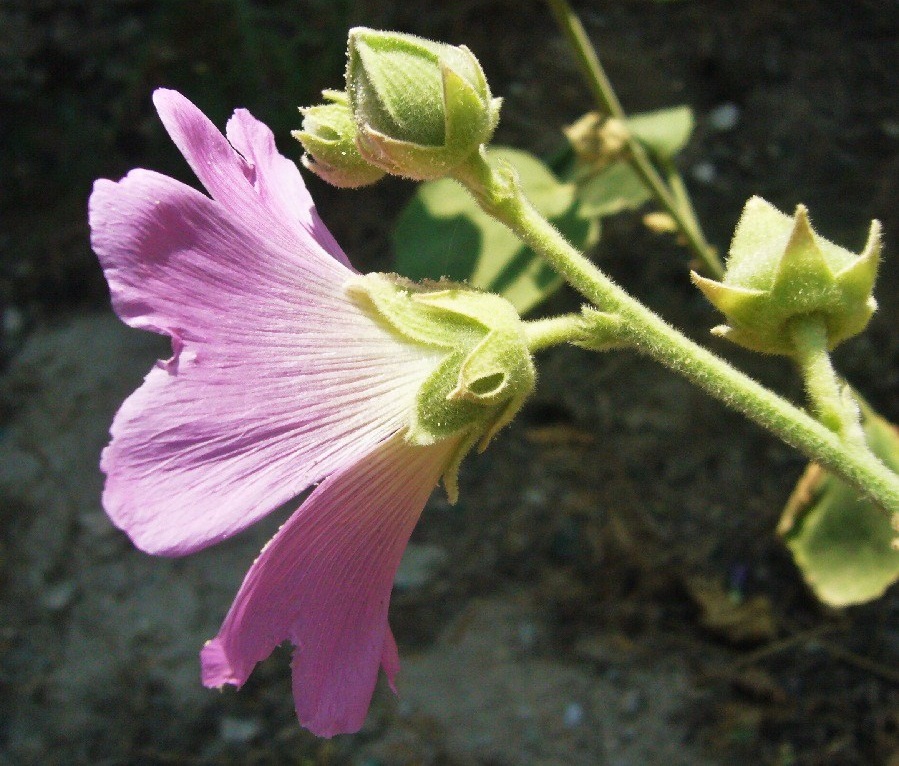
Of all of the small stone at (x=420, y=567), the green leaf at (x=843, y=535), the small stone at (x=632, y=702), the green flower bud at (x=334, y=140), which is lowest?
the small stone at (x=632, y=702)

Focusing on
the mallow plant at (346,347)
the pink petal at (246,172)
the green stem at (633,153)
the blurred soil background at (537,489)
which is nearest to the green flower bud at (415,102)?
the mallow plant at (346,347)

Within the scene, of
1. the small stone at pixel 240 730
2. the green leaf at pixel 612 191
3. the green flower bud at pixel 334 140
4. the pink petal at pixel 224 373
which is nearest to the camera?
the pink petal at pixel 224 373

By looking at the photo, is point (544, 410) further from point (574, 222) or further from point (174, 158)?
point (174, 158)

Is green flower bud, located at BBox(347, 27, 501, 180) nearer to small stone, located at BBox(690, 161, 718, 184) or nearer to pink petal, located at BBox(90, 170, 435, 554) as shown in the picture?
pink petal, located at BBox(90, 170, 435, 554)

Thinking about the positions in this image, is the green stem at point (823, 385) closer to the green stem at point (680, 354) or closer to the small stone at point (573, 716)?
the green stem at point (680, 354)

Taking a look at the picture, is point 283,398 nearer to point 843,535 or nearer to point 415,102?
point 415,102

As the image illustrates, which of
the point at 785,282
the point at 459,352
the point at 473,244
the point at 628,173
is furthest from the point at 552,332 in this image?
the point at 628,173

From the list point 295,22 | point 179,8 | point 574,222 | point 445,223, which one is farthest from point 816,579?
point 179,8

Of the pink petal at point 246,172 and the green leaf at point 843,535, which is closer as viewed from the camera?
the pink petal at point 246,172
